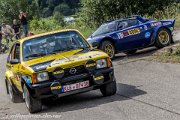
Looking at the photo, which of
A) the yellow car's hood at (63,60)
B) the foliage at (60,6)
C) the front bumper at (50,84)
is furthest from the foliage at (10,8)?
the front bumper at (50,84)

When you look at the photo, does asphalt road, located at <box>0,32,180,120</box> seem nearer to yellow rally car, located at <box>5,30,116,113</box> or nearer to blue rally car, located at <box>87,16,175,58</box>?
yellow rally car, located at <box>5,30,116,113</box>

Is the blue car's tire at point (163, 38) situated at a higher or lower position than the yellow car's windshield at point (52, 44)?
lower

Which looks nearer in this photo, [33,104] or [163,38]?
[33,104]

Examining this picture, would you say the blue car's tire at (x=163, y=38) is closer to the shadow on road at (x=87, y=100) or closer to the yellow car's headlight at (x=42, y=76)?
the shadow on road at (x=87, y=100)

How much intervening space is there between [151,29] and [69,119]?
9.34 metres

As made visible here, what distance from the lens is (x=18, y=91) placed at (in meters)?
10.8

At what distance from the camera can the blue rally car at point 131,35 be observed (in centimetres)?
1645

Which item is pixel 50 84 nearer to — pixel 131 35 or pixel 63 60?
pixel 63 60

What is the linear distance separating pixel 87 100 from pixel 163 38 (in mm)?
8037

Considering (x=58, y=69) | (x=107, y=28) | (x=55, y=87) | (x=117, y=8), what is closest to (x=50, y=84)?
(x=55, y=87)

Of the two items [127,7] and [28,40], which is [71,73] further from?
[127,7]

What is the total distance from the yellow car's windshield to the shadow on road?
3.61 ft

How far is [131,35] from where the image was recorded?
54.6 ft

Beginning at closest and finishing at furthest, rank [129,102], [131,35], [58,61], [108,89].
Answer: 1. [129,102]
2. [58,61]
3. [108,89]
4. [131,35]
